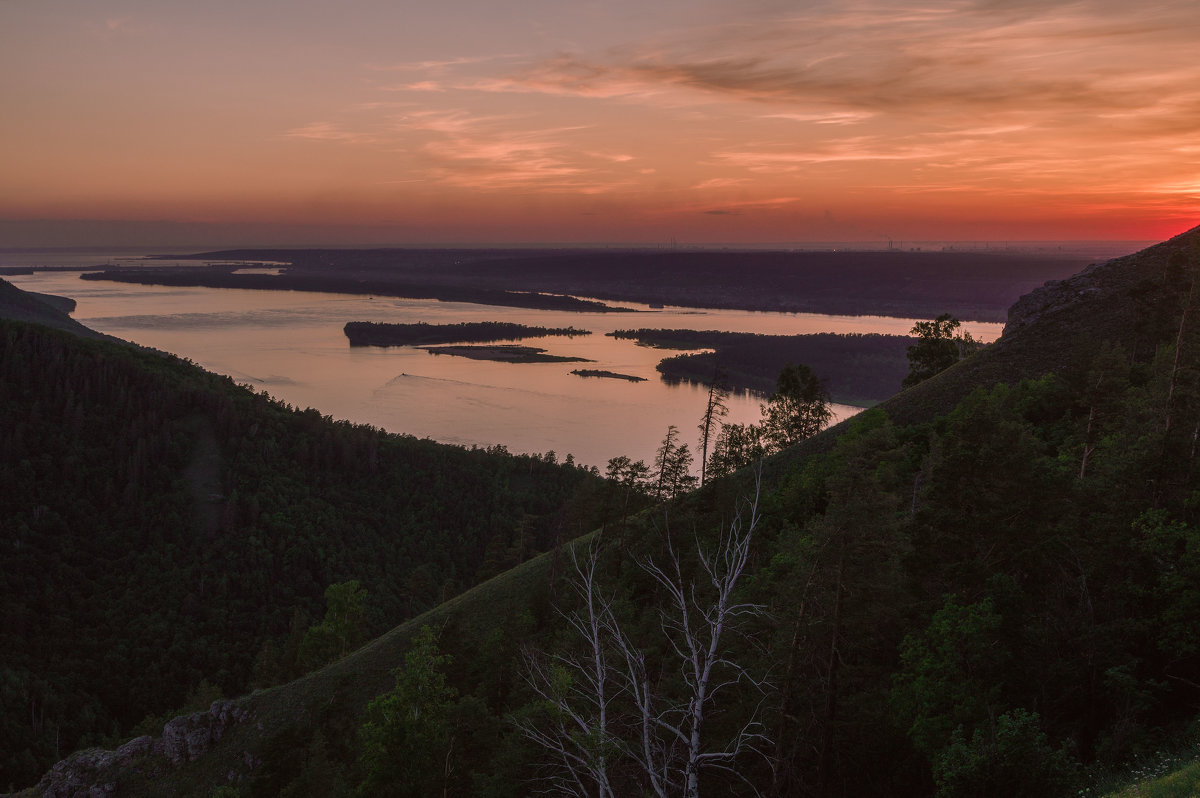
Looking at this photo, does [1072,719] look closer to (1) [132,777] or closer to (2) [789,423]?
(1) [132,777]

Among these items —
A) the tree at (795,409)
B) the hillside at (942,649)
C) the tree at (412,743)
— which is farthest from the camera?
the tree at (795,409)

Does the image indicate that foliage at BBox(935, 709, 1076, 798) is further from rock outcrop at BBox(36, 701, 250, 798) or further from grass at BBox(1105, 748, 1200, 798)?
rock outcrop at BBox(36, 701, 250, 798)

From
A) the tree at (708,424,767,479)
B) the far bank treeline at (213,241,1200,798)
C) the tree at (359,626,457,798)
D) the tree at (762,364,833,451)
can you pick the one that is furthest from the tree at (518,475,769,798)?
the tree at (762,364,833,451)

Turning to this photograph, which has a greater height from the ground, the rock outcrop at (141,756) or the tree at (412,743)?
the tree at (412,743)

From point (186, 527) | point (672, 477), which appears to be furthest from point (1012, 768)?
point (186, 527)

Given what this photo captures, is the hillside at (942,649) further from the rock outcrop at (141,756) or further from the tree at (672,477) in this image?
the rock outcrop at (141,756)

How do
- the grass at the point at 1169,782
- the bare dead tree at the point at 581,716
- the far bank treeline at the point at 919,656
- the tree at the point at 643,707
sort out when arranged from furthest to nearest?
the far bank treeline at the point at 919,656 < the tree at the point at 643,707 < the bare dead tree at the point at 581,716 < the grass at the point at 1169,782

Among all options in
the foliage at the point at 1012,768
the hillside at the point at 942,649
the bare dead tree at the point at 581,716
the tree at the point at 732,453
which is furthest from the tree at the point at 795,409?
the foliage at the point at 1012,768

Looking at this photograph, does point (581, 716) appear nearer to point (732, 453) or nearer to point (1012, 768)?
point (1012, 768)

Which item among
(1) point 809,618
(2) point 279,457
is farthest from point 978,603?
(2) point 279,457
